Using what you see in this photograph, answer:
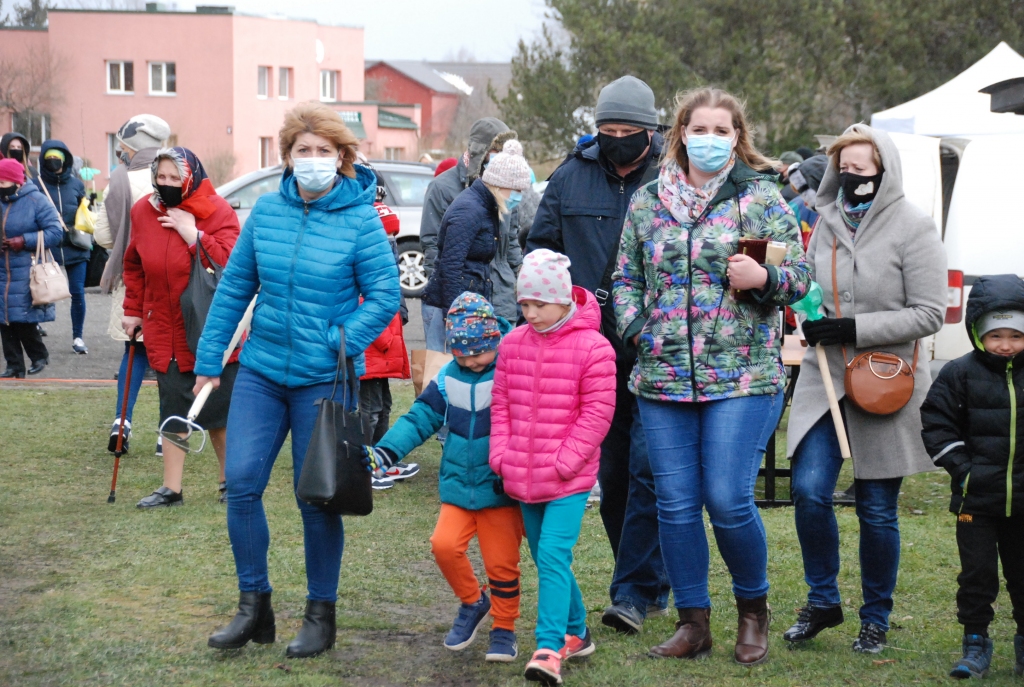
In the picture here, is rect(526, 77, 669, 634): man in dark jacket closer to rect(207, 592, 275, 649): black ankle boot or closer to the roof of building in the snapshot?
rect(207, 592, 275, 649): black ankle boot

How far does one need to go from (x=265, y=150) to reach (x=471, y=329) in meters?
55.3

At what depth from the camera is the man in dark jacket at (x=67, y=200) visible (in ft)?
39.7

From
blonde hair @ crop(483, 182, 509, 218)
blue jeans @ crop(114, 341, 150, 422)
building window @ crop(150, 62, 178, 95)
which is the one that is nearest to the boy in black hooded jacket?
blonde hair @ crop(483, 182, 509, 218)

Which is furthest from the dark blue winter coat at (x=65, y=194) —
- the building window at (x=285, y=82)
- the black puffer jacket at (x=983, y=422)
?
the building window at (x=285, y=82)

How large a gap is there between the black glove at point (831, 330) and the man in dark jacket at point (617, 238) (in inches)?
26.3

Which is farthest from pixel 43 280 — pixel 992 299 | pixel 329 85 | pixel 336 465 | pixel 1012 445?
pixel 329 85

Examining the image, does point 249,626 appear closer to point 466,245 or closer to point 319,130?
point 319,130

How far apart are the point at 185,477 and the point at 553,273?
4.19 meters

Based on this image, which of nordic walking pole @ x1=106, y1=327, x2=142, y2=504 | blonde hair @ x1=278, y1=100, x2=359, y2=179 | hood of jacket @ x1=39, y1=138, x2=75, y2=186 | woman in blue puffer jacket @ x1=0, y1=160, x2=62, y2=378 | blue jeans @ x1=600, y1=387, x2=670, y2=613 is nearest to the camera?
blonde hair @ x1=278, y1=100, x2=359, y2=179

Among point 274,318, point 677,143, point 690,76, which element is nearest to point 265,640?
point 274,318

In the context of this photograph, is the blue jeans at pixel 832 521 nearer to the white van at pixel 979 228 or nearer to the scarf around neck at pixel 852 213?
the scarf around neck at pixel 852 213

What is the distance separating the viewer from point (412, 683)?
4195 mm

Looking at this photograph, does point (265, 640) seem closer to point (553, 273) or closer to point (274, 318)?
point (274, 318)

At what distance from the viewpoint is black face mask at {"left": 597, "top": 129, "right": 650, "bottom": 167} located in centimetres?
466
